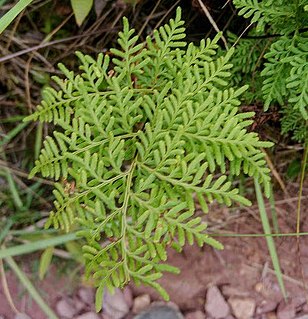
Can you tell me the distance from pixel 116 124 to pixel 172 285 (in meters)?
0.62

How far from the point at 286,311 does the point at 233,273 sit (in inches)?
6.2

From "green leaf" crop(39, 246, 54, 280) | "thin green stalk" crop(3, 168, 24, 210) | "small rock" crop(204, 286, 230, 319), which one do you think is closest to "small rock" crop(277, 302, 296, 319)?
"small rock" crop(204, 286, 230, 319)

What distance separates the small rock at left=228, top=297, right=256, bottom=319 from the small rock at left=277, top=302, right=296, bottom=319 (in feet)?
0.22

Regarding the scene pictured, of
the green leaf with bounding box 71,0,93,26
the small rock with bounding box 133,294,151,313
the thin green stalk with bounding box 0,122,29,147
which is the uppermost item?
the green leaf with bounding box 71,0,93,26

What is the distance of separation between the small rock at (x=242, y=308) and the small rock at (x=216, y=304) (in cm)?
2

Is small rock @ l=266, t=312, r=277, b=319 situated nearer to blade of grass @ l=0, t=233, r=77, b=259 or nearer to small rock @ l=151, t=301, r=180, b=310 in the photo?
small rock @ l=151, t=301, r=180, b=310

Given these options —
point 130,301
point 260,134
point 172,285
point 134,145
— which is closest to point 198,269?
point 172,285

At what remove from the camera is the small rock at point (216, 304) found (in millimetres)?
1492

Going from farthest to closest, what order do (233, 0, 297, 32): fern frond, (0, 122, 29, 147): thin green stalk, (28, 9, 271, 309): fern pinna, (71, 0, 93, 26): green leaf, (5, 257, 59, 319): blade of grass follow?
(0, 122, 29, 147): thin green stalk
(5, 257, 59, 319): blade of grass
(71, 0, 93, 26): green leaf
(233, 0, 297, 32): fern frond
(28, 9, 271, 309): fern pinna

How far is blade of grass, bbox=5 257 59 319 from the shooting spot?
54.7 inches

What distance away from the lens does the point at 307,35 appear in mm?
1073

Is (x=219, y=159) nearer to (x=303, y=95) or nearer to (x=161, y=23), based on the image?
(x=303, y=95)

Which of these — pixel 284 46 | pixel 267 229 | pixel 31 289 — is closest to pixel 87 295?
pixel 31 289

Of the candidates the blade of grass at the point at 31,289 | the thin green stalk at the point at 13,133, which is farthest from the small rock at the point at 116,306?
the thin green stalk at the point at 13,133
